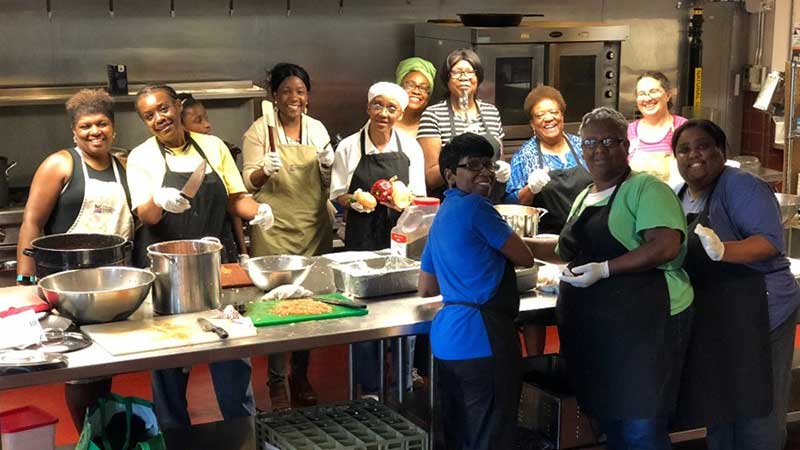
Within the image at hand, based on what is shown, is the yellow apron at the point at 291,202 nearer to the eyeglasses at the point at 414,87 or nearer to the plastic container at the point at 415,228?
the eyeglasses at the point at 414,87

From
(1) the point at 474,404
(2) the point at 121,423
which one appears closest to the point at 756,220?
(1) the point at 474,404

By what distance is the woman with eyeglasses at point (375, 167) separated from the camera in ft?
16.7

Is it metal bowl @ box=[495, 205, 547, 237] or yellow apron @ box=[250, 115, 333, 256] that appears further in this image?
yellow apron @ box=[250, 115, 333, 256]

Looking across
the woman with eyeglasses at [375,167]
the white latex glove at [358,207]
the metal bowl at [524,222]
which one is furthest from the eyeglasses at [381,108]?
the metal bowl at [524,222]

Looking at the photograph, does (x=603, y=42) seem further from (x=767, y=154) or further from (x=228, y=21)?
(x=228, y=21)

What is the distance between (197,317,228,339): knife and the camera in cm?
352

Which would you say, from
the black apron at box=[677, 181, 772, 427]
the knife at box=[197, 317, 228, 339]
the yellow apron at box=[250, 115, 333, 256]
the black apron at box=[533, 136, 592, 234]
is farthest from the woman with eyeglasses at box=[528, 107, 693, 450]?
the yellow apron at box=[250, 115, 333, 256]

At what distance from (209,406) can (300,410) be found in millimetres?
1408

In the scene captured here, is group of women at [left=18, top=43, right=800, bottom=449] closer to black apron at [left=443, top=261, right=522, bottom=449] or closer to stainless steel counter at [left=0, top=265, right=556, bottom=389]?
black apron at [left=443, top=261, right=522, bottom=449]

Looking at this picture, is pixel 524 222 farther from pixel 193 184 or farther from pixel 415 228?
pixel 193 184

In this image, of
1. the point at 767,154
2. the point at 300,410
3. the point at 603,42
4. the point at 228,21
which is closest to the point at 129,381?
Result: the point at 300,410

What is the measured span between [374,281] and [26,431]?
1298mm

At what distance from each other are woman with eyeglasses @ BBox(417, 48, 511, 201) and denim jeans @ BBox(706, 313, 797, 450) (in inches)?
66.8

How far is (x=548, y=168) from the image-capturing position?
5156 millimetres
